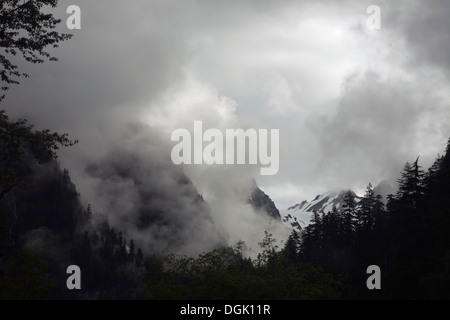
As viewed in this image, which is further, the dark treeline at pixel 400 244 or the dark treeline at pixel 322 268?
the dark treeline at pixel 400 244

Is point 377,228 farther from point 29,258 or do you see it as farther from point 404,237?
point 29,258

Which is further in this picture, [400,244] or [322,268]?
[400,244]

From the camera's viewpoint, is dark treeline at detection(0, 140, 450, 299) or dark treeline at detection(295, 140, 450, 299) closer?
dark treeline at detection(0, 140, 450, 299)

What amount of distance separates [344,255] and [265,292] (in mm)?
45057

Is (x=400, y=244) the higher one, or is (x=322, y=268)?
(x=400, y=244)

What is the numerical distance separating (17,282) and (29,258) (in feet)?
5.47

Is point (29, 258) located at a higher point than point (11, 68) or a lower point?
lower
